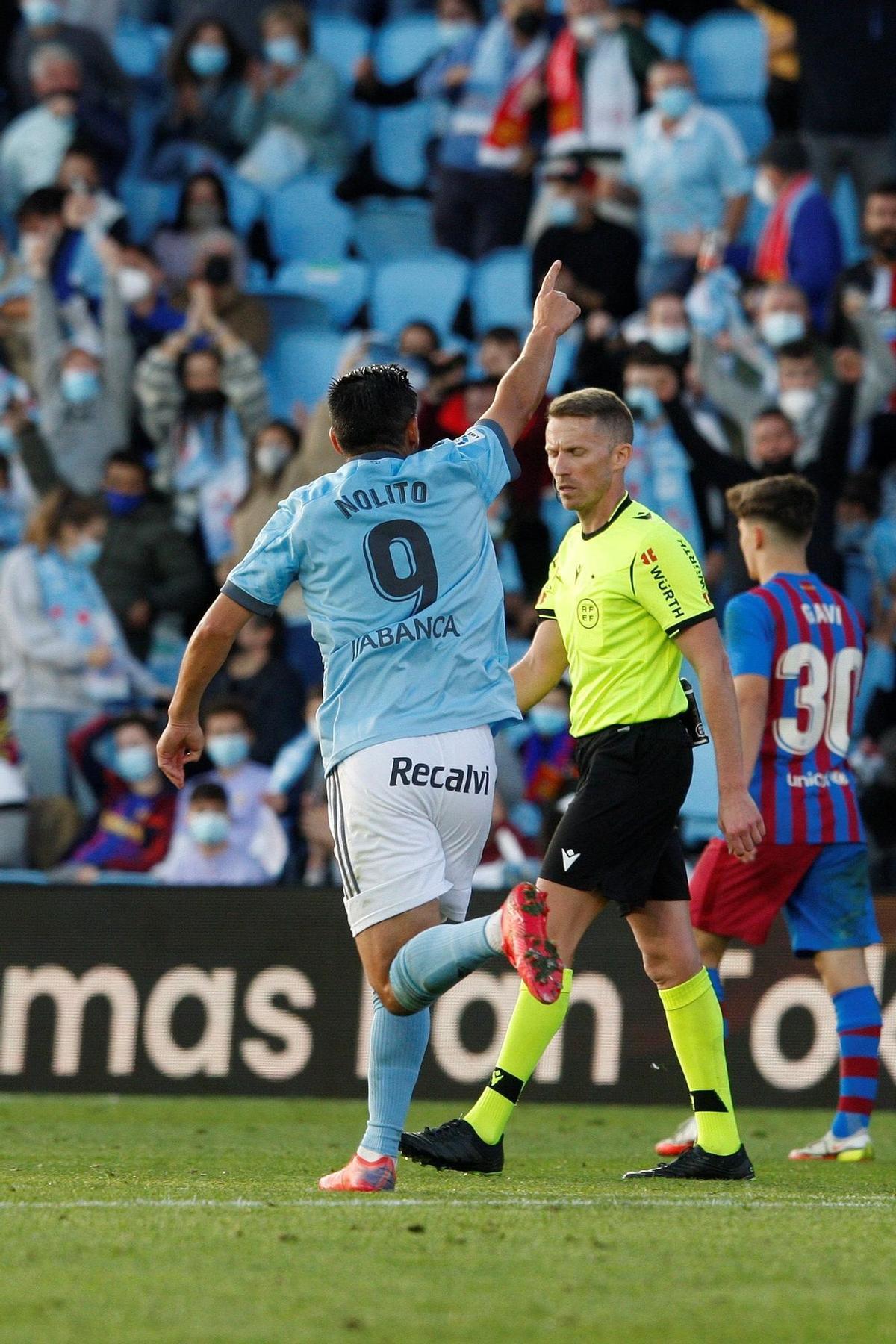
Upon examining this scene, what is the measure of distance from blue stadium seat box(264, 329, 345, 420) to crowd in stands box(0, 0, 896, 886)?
0.03 meters

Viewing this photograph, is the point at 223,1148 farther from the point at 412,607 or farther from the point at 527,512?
the point at 527,512

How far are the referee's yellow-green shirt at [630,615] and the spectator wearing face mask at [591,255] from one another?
282 inches

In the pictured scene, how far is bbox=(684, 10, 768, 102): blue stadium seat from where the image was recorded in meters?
15.7

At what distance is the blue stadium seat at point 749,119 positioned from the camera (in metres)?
15.5

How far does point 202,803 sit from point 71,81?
645cm

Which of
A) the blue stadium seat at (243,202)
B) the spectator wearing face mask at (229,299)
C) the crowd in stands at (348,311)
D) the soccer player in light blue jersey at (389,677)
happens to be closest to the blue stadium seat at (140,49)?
the crowd in stands at (348,311)

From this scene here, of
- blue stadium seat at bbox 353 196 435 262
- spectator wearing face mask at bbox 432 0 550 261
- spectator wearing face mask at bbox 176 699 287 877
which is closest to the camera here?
spectator wearing face mask at bbox 176 699 287 877

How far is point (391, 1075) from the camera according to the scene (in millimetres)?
5008

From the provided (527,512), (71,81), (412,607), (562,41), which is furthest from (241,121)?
(412,607)

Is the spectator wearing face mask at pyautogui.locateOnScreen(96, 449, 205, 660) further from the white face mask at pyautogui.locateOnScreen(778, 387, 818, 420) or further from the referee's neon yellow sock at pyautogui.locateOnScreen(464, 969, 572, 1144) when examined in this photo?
the referee's neon yellow sock at pyautogui.locateOnScreen(464, 969, 572, 1144)

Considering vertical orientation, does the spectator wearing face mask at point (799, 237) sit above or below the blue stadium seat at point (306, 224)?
below

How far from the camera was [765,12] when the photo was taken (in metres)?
15.1

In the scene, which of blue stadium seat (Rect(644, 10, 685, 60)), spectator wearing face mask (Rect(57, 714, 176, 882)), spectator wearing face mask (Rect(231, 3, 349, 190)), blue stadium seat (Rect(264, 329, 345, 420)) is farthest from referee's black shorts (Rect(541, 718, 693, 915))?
blue stadium seat (Rect(644, 10, 685, 60))

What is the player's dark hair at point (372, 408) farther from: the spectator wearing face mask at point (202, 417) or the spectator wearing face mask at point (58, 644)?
the spectator wearing face mask at point (202, 417)
